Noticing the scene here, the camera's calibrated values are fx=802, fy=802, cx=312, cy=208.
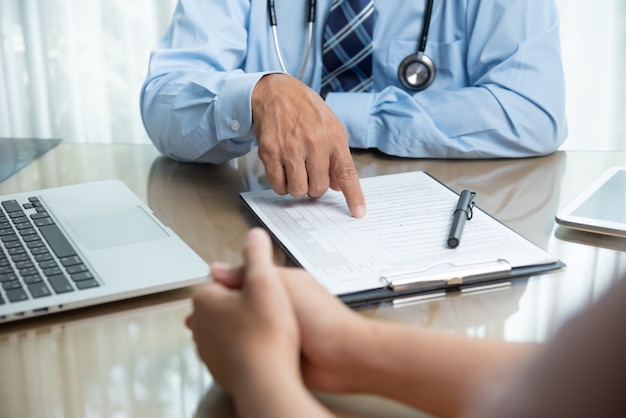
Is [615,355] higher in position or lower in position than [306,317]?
higher

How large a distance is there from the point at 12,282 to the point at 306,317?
34 centimetres

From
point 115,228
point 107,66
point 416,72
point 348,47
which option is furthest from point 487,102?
point 107,66

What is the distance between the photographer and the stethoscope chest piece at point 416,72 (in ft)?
4.77

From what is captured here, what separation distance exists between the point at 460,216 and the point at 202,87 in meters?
0.49

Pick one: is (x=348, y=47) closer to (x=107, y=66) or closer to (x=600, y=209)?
(x=600, y=209)

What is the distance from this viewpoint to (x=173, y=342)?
751 mm

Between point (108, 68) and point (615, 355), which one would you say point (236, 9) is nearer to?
point (108, 68)

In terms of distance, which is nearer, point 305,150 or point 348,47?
point 305,150

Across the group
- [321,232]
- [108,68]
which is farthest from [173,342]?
[108,68]

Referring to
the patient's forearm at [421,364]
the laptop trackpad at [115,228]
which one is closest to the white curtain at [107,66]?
the laptop trackpad at [115,228]

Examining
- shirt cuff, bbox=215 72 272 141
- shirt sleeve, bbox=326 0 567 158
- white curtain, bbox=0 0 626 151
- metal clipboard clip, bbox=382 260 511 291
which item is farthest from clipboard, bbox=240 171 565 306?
white curtain, bbox=0 0 626 151

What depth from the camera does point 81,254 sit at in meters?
0.87

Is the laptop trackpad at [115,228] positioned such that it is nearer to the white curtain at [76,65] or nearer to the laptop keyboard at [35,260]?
the laptop keyboard at [35,260]

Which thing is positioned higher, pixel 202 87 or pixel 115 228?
pixel 202 87
